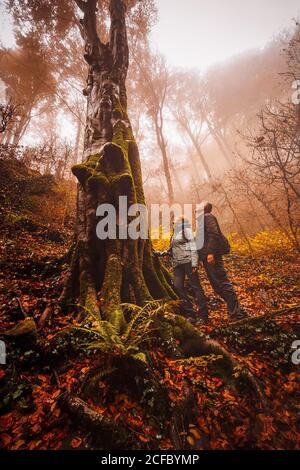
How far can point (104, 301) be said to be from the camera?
139 inches

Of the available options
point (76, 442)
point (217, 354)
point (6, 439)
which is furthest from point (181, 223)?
point (6, 439)

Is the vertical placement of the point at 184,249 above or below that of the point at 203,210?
below

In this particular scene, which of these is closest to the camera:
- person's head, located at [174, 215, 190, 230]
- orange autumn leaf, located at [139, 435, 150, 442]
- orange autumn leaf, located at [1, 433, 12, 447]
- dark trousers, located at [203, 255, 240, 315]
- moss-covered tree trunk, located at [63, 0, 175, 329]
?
orange autumn leaf, located at [1, 433, 12, 447]

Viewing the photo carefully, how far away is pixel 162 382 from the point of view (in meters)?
2.62

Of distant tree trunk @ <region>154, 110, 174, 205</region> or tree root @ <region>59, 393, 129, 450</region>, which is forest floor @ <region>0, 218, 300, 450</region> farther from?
distant tree trunk @ <region>154, 110, 174, 205</region>

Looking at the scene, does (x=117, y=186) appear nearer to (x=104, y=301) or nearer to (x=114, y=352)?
(x=104, y=301)

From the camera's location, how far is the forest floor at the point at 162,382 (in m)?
A: 2.13

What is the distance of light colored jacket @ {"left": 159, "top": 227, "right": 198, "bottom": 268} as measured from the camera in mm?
4691

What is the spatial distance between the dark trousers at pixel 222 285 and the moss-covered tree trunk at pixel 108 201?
96 cm

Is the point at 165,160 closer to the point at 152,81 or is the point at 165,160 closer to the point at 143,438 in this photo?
the point at 152,81

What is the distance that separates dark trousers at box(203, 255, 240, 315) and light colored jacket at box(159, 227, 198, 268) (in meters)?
0.32

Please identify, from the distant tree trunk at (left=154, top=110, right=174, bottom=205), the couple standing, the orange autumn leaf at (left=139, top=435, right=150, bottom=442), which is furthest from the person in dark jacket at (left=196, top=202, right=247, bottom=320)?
the distant tree trunk at (left=154, top=110, right=174, bottom=205)

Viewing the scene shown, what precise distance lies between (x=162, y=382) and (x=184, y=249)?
8.60ft
